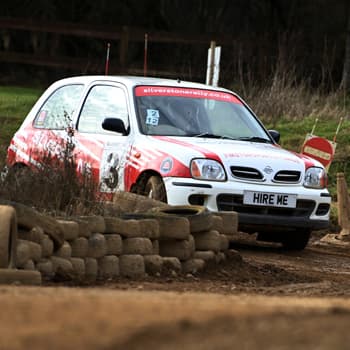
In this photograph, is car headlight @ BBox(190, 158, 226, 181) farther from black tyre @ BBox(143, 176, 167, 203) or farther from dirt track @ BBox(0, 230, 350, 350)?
dirt track @ BBox(0, 230, 350, 350)

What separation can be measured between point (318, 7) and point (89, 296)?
36551 mm

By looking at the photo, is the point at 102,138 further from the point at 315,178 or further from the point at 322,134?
the point at 322,134

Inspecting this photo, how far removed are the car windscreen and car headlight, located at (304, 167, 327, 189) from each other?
86 cm

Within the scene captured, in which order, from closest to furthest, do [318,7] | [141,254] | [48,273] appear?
1. [48,273]
2. [141,254]
3. [318,7]

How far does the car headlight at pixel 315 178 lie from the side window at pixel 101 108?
1717 millimetres

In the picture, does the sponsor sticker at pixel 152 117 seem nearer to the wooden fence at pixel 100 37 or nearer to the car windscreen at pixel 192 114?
the car windscreen at pixel 192 114

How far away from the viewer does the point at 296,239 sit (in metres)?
12.6

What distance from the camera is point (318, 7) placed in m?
41.5

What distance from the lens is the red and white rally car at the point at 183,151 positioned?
11.8 metres

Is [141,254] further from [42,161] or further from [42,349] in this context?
[42,349]

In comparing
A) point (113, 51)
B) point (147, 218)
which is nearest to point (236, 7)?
point (113, 51)

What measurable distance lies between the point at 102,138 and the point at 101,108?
56cm

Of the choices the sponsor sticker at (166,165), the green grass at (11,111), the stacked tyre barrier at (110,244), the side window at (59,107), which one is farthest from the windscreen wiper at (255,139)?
the green grass at (11,111)

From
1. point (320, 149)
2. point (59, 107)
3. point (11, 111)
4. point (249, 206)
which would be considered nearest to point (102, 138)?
point (59, 107)
